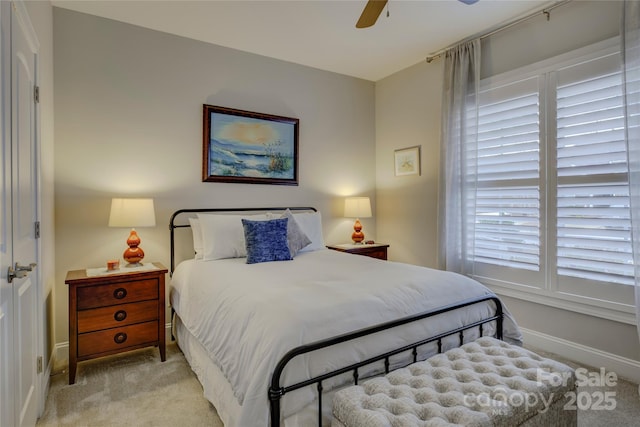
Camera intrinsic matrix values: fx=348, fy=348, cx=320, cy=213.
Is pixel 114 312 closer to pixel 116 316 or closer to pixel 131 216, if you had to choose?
pixel 116 316

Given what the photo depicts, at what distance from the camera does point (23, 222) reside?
5.75ft

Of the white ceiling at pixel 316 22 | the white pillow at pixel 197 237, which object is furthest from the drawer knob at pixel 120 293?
the white ceiling at pixel 316 22

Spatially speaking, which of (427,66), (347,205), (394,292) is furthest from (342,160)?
(394,292)

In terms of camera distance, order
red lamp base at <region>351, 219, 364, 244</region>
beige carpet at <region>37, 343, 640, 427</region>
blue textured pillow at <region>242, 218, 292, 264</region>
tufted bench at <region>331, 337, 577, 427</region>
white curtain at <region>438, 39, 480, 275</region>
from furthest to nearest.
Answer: red lamp base at <region>351, 219, 364, 244</region> → white curtain at <region>438, 39, 480, 275</region> → blue textured pillow at <region>242, 218, 292, 264</region> → beige carpet at <region>37, 343, 640, 427</region> → tufted bench at <region>331, 337, 577, 427</region>

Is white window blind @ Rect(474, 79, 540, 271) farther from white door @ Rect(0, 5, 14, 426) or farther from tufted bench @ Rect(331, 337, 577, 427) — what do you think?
white door @ Rect(0, 5, 14, 426)

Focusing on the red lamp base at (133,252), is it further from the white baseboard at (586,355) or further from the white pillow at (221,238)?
the white baseboard at (586,355)

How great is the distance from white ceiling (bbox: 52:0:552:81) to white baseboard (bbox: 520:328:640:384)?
2.79m

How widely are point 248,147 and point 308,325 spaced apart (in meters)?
2.64

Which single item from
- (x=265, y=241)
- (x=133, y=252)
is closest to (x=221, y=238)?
(x=265, y=241)

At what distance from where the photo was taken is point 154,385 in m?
2.46

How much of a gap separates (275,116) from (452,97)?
189 cm

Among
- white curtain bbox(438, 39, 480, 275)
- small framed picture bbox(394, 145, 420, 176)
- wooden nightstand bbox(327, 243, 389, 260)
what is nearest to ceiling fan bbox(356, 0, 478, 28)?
white curtain bbox(438, 39, 480, 275)

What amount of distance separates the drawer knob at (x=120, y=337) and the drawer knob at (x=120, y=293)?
0.28 meters

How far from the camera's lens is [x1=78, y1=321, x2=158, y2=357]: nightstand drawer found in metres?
2.54
